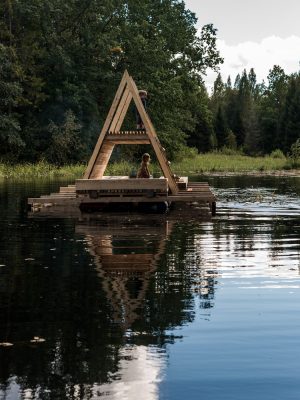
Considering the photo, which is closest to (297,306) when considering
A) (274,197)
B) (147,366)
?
(147,366)

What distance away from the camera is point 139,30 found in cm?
6500

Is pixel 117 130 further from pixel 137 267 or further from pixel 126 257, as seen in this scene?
pixel 137 267

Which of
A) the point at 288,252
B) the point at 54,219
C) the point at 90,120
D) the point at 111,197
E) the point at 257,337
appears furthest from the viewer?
the point at 90,120

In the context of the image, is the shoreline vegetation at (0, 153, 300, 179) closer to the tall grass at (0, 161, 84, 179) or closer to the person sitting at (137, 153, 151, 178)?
the tall grass at (0, 161, 84, 179)

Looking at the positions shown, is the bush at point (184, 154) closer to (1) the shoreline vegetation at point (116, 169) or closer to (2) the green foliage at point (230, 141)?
(1) the shoreline vegetation at point (116, 169)

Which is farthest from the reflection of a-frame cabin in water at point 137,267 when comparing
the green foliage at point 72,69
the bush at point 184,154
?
the bush at point 184,154

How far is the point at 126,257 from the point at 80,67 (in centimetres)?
4997

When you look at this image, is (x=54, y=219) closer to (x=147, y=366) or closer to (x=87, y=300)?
(x=87, y=300)

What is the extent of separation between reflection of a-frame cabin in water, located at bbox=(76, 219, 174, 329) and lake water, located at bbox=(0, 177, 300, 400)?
0.08 ft

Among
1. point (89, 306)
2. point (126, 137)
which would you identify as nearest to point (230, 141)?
point (126, 137)

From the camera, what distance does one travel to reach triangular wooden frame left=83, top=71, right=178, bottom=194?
24.2m

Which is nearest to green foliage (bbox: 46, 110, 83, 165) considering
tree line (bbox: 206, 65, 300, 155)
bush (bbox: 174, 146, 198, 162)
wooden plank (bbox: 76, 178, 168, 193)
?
bush (bbox: 174, 146, 198, 162)

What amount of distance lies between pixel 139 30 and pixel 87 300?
57.4m

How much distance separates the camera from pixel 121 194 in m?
24.0
